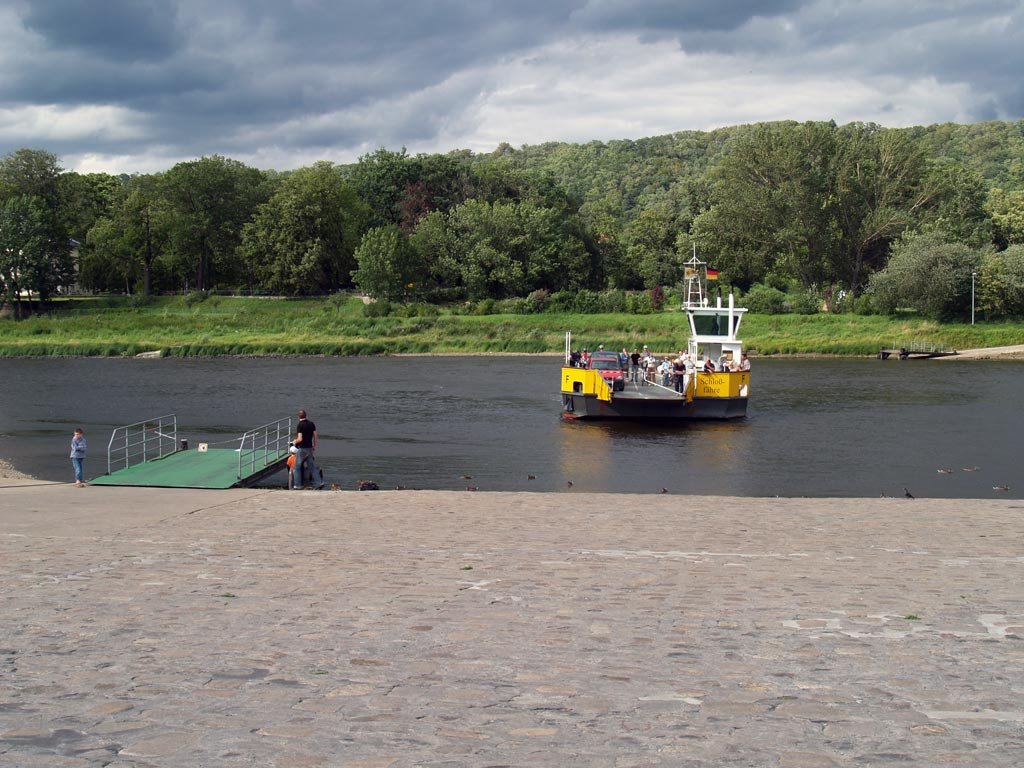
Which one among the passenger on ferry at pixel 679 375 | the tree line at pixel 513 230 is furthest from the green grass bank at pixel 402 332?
the passenger on ferry at pixel 679 375

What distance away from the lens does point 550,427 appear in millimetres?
41062

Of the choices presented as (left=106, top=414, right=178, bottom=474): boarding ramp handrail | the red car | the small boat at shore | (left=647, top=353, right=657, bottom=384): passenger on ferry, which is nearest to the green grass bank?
(left=647, top=353, right=657, bottom=384): passenger on ferry

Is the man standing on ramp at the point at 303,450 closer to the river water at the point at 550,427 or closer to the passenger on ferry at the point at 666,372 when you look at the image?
the river water at the point at 550,427

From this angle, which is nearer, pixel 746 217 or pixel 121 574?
pixel 121 574

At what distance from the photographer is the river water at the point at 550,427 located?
29.0 metres

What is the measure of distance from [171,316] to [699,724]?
3907 inches

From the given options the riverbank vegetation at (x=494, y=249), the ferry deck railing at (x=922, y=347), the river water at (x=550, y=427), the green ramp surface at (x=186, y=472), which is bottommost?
the river water at (x=550, y=427)

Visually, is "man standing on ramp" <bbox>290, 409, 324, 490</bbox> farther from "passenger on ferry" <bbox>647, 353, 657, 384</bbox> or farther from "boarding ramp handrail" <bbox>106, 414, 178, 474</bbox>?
"passenger on ferry" <bbox>647, 353, 657, 384</bbox>

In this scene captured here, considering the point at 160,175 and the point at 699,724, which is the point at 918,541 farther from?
the point at 160,175

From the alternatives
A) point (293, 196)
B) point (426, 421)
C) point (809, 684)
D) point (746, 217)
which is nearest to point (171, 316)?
point (293, 196)

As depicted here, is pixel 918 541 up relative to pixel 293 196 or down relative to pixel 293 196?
down

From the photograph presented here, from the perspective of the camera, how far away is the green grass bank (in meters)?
83.1

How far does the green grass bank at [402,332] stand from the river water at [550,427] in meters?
13.1

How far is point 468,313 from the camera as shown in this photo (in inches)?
3836
